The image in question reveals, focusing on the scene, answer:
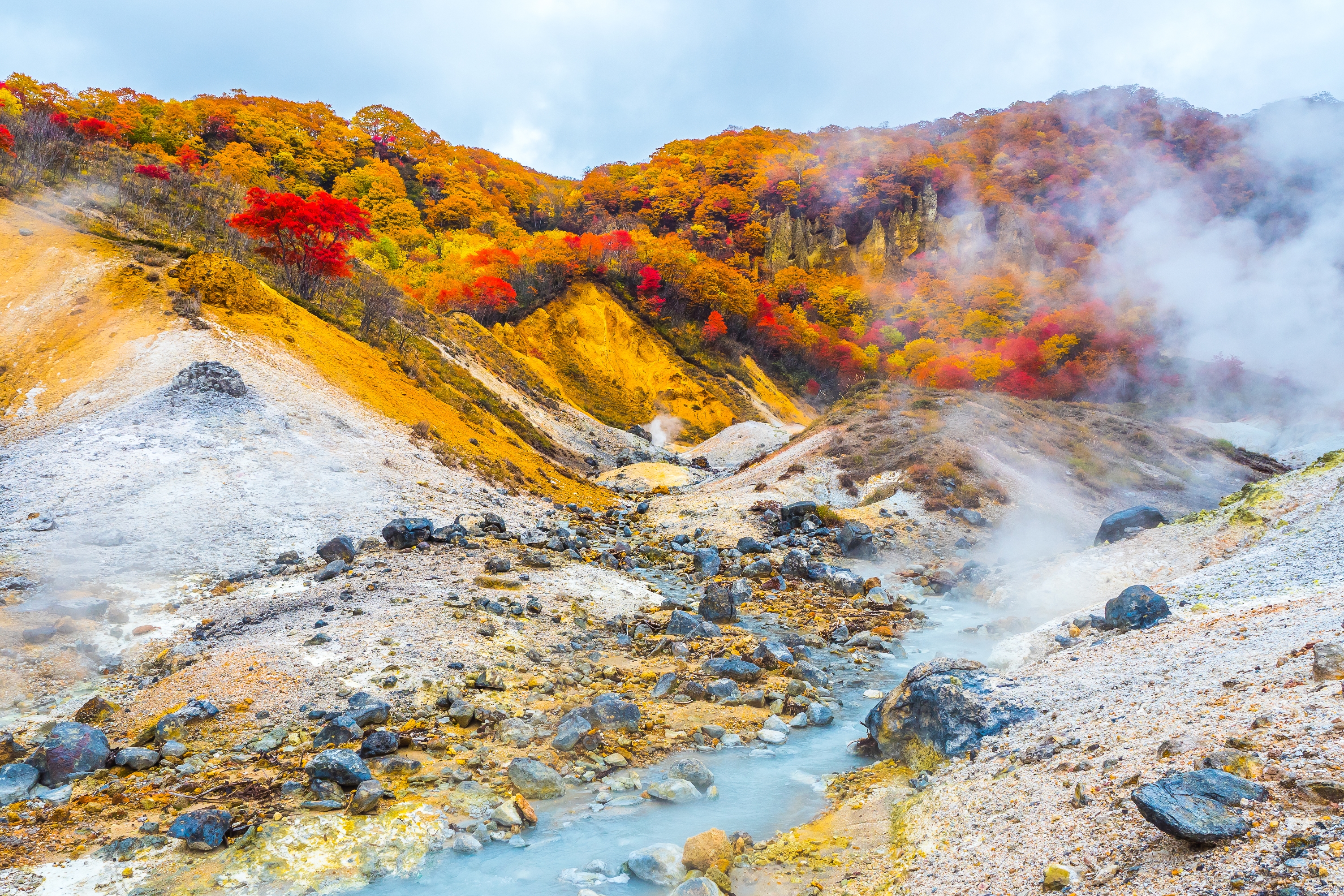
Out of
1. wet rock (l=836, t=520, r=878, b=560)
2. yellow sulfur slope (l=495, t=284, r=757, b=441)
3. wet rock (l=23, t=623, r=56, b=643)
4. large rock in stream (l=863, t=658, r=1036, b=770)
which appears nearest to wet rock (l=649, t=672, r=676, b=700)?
large rock in stream (l=863, t=658, r=1036, b=770)

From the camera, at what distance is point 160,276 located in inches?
816

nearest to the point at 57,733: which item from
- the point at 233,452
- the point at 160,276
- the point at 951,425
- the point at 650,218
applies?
the point at 233,452

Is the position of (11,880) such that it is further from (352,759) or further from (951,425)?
(951,425)

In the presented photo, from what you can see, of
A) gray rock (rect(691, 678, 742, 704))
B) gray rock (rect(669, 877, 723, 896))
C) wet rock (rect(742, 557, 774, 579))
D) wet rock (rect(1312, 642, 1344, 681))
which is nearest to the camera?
wet rock (rect(1312, 642, 1344, 681))

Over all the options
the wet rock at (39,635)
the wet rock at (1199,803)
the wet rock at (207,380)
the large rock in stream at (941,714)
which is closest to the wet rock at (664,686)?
the large rock in stream at (941,714)

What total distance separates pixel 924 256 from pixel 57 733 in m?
91.6

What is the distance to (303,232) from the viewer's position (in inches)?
992

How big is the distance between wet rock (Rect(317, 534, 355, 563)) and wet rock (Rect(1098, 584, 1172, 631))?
1205 centimetres

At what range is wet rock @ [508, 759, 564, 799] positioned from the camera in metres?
5.84

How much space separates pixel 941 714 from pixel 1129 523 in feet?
36.7

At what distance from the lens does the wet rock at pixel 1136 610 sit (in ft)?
24.6

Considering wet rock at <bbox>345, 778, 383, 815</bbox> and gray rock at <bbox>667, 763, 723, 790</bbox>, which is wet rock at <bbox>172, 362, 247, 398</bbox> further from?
gray rock at <bbox>667, 763, 723, 790</bbox>

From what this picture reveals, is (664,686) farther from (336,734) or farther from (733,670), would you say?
(336,734)

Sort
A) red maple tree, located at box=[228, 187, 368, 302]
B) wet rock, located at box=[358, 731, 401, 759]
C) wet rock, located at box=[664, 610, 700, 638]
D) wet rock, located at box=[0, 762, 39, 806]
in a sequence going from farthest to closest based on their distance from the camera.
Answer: red maple tree, located at box=[228, 187, 368, 302], wet rock, located at box=[664, 610, 700, 638], wet rock, located at box=[358, 731, 401, 759], wet rock, located at box=[0, 762, 39, 806]
